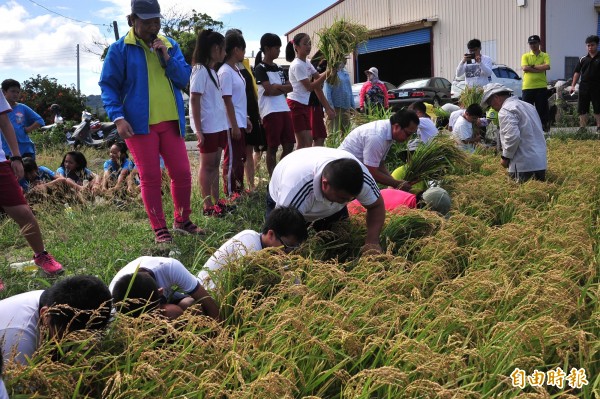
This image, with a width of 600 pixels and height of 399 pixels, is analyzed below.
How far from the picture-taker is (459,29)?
23.0m

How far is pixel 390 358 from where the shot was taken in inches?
84.4

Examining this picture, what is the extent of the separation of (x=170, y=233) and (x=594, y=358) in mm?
2921

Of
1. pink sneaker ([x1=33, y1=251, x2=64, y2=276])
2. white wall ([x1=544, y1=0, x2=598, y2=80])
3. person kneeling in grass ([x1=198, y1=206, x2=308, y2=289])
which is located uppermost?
white wall ([x1=544, y1=0, x2=598, y2=80])

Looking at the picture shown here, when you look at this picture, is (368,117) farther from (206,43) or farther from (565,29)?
(565,29)

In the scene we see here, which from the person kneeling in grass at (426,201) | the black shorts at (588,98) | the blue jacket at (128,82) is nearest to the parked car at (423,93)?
the black shorts at (588,98)

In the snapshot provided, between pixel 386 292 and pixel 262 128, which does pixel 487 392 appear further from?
pixel 262 128

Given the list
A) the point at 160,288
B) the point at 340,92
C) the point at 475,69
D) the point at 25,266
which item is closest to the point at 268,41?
the point at 340,92

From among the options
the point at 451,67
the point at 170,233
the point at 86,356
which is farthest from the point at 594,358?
the point at 451,67

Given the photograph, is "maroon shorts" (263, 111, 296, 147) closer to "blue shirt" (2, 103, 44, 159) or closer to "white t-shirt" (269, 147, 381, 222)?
"white t-shirt" (269, 147, 381, 222)

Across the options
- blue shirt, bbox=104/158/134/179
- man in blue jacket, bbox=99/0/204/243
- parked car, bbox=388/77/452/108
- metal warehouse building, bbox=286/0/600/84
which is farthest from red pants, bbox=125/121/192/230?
metal warehouse building, bbox=286/0/600/84

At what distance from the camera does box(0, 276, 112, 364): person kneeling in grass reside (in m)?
1.99

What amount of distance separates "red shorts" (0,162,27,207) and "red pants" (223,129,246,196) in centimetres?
200

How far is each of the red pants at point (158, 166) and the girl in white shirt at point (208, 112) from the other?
51cm

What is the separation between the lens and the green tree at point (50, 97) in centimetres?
1936
